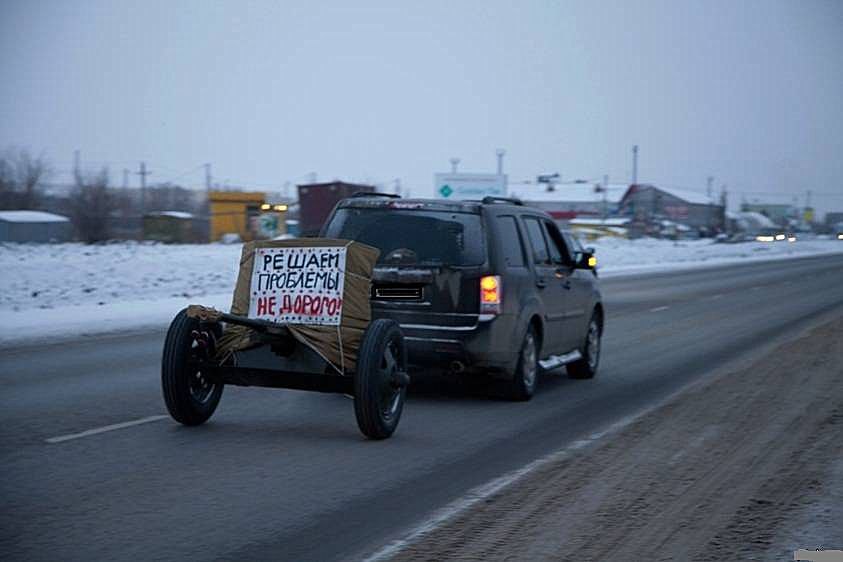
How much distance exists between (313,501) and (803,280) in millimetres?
32544

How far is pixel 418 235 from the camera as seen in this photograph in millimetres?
10023

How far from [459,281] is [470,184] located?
47.6 metres

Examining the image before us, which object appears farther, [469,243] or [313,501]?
[469,243]

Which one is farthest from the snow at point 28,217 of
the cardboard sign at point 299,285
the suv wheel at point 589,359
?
the cardboard sign at point 299,285

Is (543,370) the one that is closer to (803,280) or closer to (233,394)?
(233,394)

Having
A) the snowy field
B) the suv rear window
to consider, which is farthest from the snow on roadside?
the suv rear window

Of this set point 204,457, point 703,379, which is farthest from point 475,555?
point 703,379

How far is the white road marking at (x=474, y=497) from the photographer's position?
5.64 m

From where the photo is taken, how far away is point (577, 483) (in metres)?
7.13

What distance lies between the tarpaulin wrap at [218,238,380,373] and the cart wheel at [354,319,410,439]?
0.86 ft

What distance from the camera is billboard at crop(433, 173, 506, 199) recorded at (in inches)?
2211

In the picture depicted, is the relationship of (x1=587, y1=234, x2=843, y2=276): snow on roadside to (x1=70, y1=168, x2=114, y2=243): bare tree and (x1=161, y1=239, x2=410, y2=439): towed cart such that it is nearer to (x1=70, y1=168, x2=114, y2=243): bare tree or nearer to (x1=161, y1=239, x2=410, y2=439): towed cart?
(x1=70, y1=168, x2=114, y2=243): bare tree

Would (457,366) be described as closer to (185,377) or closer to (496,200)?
(496,200)

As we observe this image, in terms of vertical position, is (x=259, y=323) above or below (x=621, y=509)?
above
